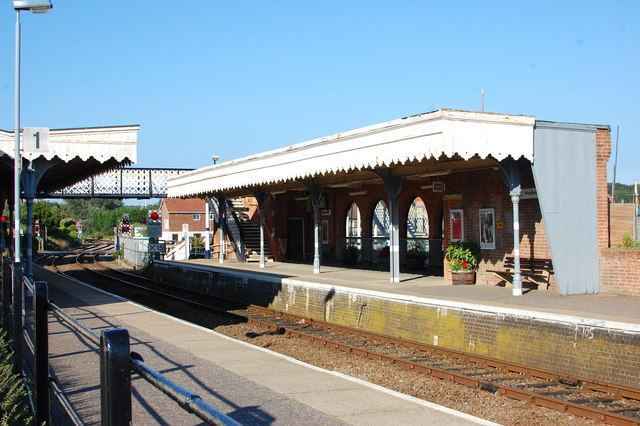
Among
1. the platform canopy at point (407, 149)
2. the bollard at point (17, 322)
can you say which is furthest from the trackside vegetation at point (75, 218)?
the bollard at point (17, 322)

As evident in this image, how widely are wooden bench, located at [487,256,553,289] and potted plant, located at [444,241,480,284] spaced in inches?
33.9

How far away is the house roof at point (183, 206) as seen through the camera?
229ft

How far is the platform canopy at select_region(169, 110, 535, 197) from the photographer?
40.0 feet

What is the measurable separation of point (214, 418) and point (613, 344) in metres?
8.26

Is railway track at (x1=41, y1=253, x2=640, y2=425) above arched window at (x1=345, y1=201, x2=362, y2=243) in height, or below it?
below

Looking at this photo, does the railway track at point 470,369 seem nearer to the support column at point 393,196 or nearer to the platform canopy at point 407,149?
the support column at point 393,196

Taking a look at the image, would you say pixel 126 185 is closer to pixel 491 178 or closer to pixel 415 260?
pixel 415 260

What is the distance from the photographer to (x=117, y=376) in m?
2.38

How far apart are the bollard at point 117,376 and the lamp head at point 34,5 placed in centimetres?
1356

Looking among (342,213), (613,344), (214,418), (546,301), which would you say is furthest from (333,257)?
(214,418)

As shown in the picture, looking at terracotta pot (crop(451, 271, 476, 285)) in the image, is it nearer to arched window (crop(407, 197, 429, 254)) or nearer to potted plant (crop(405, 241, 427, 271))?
potted plant (crop(405, 241, 427, 271))

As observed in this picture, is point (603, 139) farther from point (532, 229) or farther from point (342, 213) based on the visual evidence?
point (342, 213)

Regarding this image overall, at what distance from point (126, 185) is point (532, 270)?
3062 cm

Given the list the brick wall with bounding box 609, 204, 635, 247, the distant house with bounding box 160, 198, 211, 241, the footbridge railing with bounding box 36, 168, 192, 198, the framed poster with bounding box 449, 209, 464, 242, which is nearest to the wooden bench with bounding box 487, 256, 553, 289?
the brick wall with bounding box 609, 204, 635, 247
